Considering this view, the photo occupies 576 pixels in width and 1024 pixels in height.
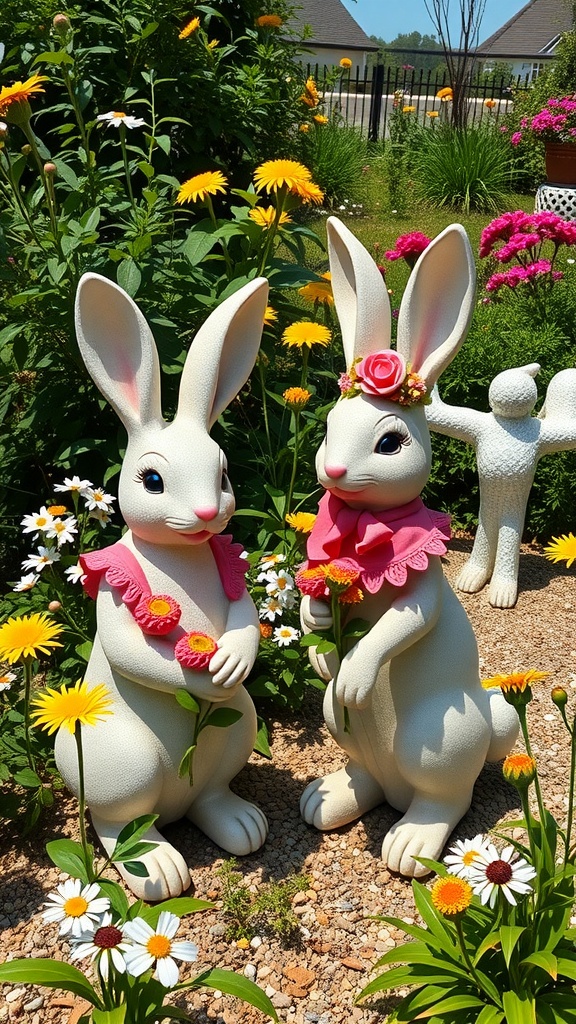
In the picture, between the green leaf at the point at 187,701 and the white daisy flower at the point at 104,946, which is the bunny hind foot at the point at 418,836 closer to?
the green leaf at the point at 187,701

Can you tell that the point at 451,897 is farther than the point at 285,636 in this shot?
No

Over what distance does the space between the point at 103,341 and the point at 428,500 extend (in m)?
2.65

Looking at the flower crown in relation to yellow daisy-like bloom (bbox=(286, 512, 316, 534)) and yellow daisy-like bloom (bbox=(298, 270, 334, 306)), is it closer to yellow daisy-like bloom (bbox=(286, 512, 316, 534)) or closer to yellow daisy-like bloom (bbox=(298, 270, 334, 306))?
yellow daisy-like bloom (bbox=(286, 512, 316, 534))

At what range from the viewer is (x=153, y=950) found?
1.54 m

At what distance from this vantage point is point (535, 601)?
3865 mm

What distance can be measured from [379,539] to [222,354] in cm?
60

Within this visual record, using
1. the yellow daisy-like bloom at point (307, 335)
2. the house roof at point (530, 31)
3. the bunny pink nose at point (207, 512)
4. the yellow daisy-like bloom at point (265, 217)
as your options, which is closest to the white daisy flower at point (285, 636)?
the bunny pink nose at point (207, 512)

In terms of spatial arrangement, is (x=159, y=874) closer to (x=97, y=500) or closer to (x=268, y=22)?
(x=97, y=500)

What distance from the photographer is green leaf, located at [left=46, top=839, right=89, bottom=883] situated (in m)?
1.80

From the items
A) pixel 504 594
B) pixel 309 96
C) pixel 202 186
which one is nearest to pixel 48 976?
pixel 202 186

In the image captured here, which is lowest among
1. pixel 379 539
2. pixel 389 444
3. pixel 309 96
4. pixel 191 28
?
pixel 379 539

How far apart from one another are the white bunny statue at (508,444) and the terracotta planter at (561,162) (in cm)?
582

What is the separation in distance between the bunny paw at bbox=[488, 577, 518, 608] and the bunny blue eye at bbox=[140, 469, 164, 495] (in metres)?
2.10

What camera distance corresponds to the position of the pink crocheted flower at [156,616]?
6.73ft
